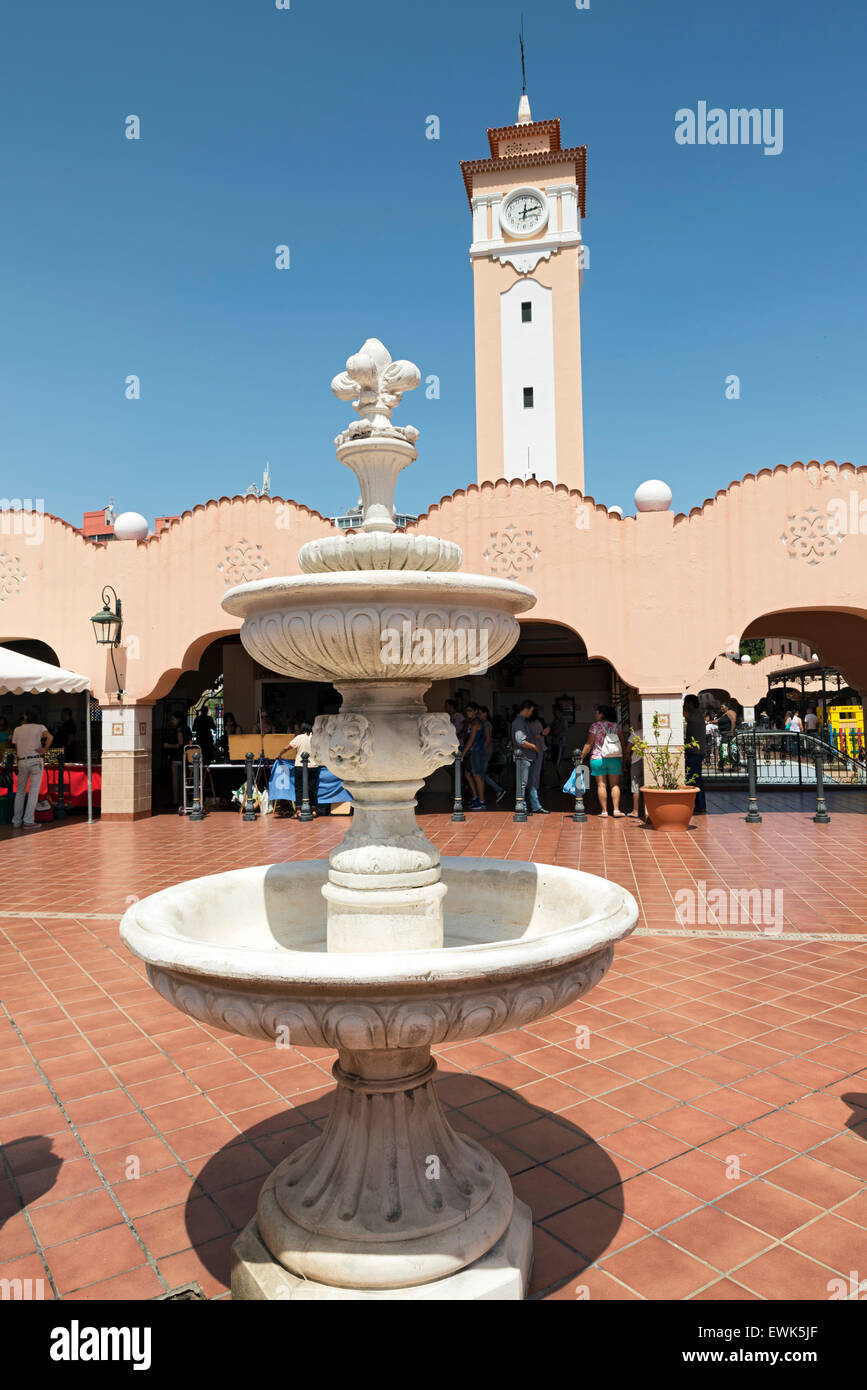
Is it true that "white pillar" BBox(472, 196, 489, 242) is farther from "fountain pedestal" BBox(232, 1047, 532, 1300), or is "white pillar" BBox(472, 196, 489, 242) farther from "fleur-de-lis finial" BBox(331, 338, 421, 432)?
"fountain pedestal" BBox(232, 1047, 532, 1300)

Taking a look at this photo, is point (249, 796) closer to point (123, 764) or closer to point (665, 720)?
point (123, 764)

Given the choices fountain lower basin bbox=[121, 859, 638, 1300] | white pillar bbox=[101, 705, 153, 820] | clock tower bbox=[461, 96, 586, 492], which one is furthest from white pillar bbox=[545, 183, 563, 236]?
fountain lower basin bbox=[121, 859, 638, 1300]

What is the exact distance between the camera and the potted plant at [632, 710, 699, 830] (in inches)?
407

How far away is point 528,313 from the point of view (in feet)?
82.3

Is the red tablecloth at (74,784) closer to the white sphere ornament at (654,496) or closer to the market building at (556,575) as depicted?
the market building at (556,575)

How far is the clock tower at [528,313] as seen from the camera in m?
24.6

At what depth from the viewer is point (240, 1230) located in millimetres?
2615

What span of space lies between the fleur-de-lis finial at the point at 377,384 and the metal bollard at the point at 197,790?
10069 mm

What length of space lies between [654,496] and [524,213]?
60.9 feet

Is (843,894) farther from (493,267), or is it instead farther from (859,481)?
(493,267)

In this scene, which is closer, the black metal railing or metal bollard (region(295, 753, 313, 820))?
metal bollard (region(295, 753, 313, 820))

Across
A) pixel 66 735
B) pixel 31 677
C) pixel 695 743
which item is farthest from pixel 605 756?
pixel 66 735

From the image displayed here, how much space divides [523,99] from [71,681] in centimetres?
3097

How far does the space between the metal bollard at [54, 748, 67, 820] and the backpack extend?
8683 mm
